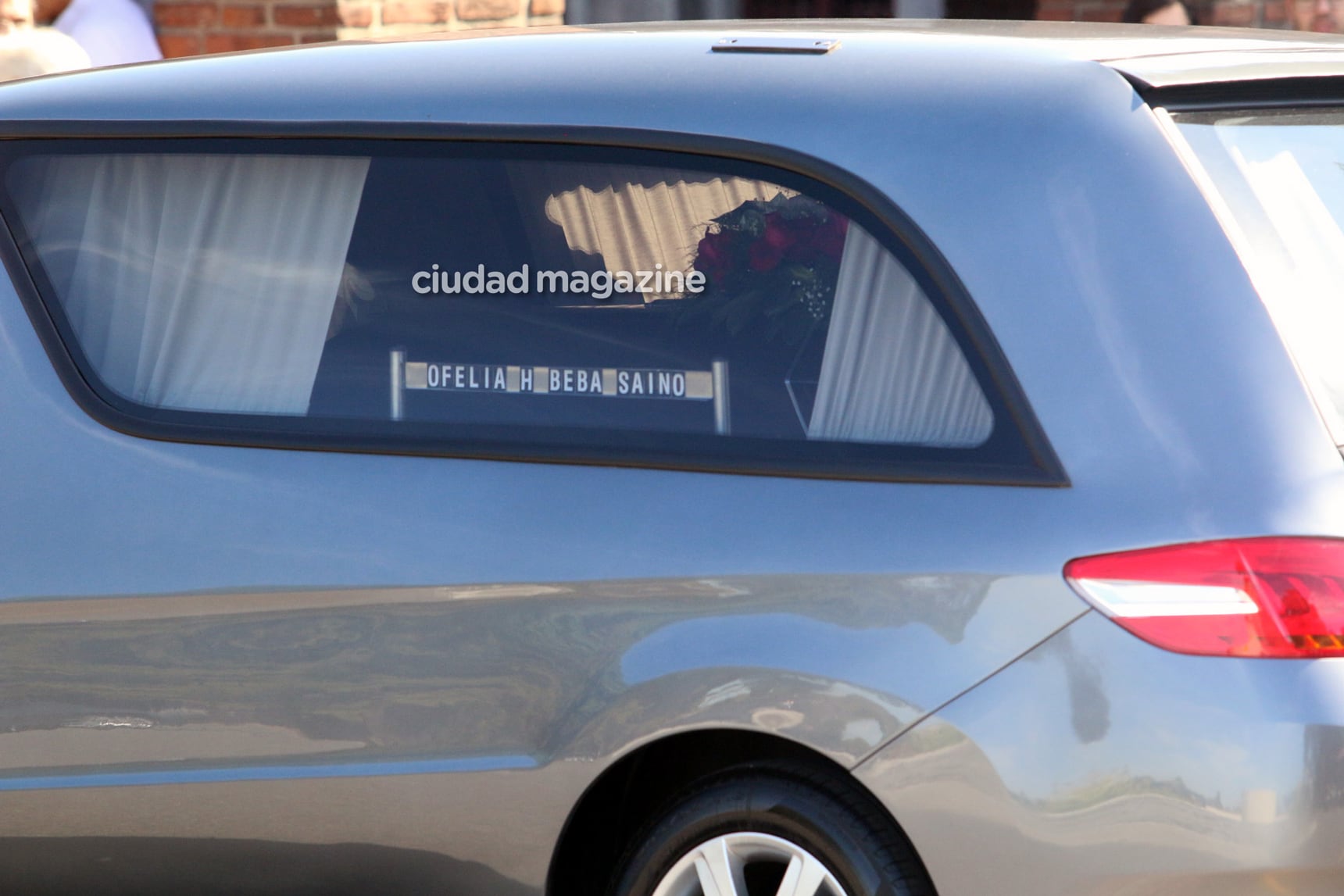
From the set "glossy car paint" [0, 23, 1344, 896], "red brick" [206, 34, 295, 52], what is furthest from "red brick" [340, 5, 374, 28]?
"glossy car paint" [0, 23, 1344, 896]

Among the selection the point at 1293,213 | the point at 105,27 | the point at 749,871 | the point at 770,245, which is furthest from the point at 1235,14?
the point at 749,871

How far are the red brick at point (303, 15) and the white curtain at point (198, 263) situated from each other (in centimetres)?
357

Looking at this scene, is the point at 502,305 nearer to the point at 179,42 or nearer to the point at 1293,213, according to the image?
the point at 1293,213

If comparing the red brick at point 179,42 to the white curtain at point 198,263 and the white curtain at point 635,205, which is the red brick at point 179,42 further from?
the white curtain at point 635,205

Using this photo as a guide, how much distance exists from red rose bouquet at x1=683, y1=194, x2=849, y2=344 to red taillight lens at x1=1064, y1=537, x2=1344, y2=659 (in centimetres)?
58

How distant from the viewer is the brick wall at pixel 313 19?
5.93m

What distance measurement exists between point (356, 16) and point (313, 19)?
1.09ft

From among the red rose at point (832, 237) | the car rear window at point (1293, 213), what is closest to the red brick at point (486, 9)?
the red rose at point (832, 237)

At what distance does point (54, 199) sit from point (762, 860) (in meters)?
1.63

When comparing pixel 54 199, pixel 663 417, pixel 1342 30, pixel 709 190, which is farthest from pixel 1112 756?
pixel 1342 30

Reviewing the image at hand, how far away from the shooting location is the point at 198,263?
263cm

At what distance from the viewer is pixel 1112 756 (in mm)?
1973

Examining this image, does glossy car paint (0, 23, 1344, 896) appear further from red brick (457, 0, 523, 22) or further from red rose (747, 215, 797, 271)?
red brick (457, 0, 523, 22)

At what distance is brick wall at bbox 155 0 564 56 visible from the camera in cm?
593
